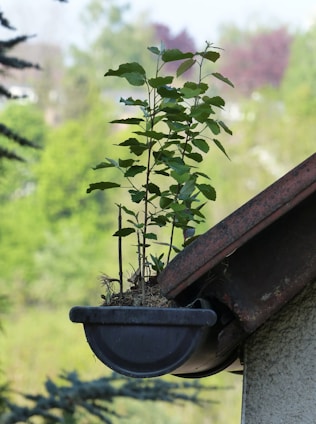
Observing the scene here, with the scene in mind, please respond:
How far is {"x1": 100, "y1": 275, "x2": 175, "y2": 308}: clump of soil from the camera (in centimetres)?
237

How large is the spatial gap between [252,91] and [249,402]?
64968 millimetres

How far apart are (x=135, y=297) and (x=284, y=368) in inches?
13.3

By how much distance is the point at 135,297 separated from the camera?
240 centimetres

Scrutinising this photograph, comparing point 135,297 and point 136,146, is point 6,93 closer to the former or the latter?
point 136,146

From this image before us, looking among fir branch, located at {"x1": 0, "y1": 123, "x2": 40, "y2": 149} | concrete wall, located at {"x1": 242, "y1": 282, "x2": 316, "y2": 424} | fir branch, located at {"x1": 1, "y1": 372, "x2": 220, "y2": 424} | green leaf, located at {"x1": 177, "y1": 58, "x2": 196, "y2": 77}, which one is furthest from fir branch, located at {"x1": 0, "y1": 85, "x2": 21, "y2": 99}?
concrete wall, located at {"x1": 242, "y1": 282, "x2": 316, "y2": 424}

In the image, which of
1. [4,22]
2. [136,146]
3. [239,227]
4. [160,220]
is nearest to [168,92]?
[136,146]

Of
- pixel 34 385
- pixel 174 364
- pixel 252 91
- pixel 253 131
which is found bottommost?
pixel 174 364

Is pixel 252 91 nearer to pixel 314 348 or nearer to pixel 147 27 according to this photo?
pixel 147 27

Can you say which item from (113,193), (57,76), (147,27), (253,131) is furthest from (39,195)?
(147,27)

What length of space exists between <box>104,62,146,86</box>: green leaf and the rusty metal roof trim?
41cm

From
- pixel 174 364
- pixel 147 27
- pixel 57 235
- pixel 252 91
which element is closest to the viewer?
pixel 174 364

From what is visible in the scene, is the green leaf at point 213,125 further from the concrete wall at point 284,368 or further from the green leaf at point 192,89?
the concrete wall at point 284,368

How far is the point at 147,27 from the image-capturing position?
292 feet

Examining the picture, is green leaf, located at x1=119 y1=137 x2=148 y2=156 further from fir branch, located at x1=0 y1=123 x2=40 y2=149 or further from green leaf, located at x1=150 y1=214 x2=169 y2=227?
fir branch, located at x1=0 y1=123 x2=40 y2=149
